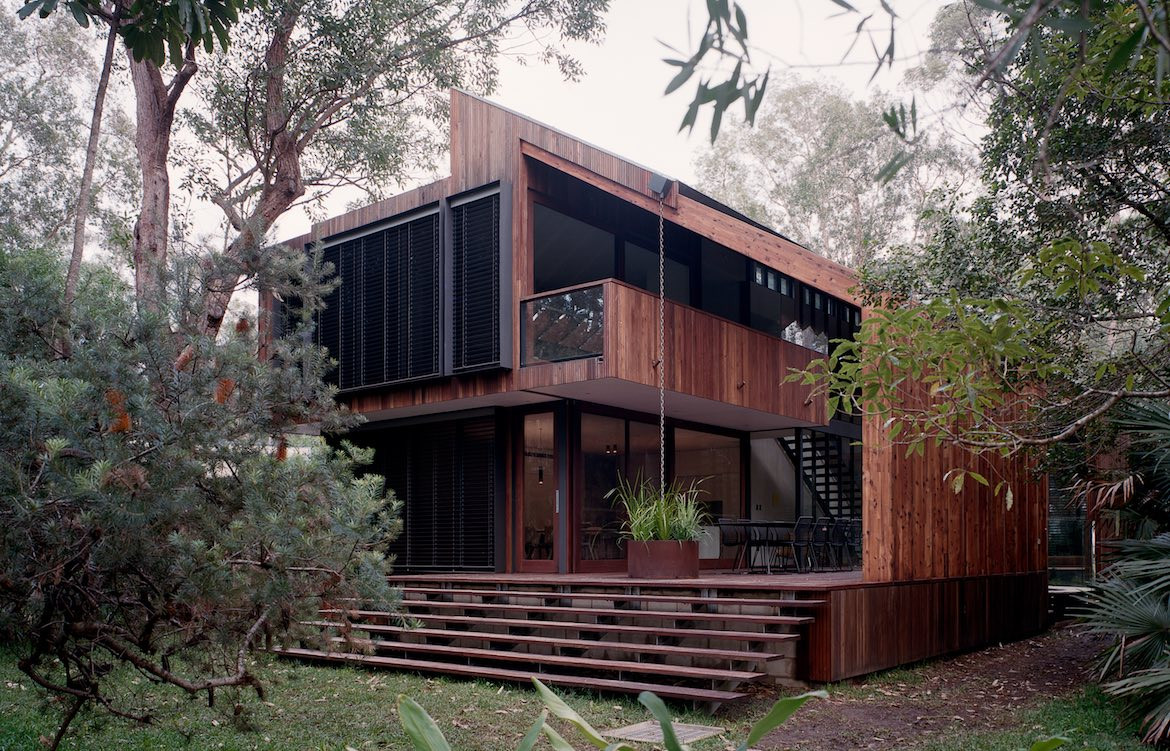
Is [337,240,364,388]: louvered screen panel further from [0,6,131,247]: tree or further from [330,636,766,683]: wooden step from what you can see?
[0,6,131,247]: tree

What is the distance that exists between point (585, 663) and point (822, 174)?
19.3 metres

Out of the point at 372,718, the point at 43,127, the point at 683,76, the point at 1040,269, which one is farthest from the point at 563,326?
the point at 43,127

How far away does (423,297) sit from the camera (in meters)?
12.8

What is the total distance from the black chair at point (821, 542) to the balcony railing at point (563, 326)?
4.09m

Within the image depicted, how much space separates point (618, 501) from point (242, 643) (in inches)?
332

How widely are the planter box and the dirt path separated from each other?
2.12 m

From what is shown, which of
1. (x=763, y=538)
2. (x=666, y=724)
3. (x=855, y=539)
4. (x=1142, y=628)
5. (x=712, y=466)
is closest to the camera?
(x=666, y=724)

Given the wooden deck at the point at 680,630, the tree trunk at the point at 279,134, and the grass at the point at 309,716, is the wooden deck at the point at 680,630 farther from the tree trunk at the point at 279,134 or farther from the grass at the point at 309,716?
the tree trunk at the point at 279,134

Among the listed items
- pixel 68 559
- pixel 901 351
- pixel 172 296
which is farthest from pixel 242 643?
pixel 901 351

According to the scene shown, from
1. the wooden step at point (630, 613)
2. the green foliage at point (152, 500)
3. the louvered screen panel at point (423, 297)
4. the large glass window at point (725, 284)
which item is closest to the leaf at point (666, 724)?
the green foliage at point (152, 500)

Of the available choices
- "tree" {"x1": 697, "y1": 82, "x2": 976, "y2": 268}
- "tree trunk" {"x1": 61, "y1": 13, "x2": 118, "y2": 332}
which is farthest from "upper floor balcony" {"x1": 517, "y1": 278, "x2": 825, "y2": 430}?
"tree" {"x1": 697, "y1": 82, "x2": 976, "y2": 268}

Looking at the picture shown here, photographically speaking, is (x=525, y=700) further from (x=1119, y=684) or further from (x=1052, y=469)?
(x=1052, y=469)

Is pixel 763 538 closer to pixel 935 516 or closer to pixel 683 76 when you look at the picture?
pixel 935 516

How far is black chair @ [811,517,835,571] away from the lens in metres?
12.9
